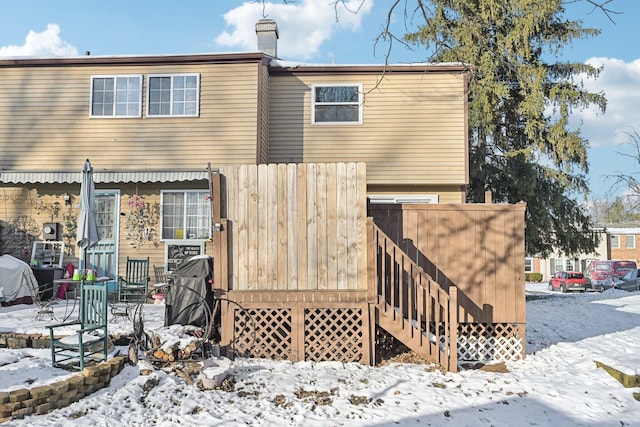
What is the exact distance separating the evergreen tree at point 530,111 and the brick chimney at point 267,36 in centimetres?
523

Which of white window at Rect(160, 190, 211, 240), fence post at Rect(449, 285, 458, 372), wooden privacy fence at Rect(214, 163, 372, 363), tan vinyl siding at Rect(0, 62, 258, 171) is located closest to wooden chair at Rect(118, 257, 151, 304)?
white window at Rect(160, 190, 211, 240)

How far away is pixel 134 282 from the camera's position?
34.6 ft

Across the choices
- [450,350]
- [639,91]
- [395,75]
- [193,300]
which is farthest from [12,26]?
[639,91]

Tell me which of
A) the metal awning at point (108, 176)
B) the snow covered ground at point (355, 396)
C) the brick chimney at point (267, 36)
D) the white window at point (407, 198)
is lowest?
the snow covered ground at point (355, 396)

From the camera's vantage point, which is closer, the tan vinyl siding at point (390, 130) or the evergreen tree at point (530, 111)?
the tan vinyl siding at point (390, 130)

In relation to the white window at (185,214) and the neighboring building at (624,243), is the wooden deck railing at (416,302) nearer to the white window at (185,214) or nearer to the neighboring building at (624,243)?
the white window at (185,214)

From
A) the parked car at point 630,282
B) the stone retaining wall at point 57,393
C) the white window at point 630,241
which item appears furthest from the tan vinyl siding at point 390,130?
the white window at point 630,241

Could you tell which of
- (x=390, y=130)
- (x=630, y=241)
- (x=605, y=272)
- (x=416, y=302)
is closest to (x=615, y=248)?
(x=630, y=241)

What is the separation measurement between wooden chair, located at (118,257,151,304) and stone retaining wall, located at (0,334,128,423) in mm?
4267

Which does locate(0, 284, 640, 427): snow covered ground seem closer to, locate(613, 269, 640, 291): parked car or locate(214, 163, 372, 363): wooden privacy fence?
locate(214, 163, 372, 363): wooden privacy fence

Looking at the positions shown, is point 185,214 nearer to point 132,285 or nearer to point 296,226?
point 132,285

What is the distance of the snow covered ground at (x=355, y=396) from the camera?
4.77 meters

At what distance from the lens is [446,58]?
16344mm

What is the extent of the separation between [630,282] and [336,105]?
18.7m
